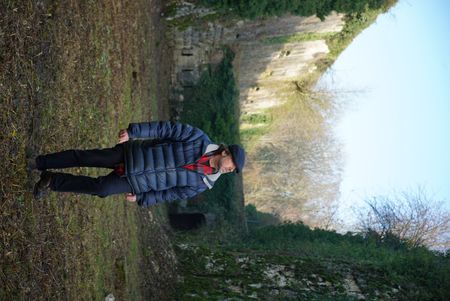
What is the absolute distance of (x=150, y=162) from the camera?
197 inches

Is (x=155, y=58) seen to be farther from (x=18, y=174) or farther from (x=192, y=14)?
(x=18, y=174)

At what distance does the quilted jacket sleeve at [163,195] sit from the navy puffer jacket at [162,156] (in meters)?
0.07

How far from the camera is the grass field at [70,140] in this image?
4.52 meters

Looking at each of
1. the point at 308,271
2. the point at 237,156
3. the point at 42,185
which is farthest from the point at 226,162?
the point at 308,271

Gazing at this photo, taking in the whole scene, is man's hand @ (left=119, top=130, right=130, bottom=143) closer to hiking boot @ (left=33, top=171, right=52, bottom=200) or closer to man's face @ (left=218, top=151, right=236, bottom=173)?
hiking boot @ (left=33, top=171, right=52, bottom=200)

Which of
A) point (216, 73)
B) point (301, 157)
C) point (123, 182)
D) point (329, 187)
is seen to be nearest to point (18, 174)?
point (123, 182)

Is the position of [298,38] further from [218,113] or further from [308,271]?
[308,271]

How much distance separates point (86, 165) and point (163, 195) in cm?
99

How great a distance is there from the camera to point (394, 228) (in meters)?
12.9

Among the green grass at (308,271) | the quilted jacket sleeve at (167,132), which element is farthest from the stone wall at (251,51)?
the quilted jacket sleeve at (167,132)

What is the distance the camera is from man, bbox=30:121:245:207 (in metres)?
4.88

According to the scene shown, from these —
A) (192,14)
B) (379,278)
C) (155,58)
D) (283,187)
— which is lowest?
(379,278)

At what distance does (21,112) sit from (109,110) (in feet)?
10.6

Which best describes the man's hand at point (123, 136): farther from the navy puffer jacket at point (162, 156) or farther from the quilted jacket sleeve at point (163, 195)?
the quilted jacket sleeve at point (163, 195)
